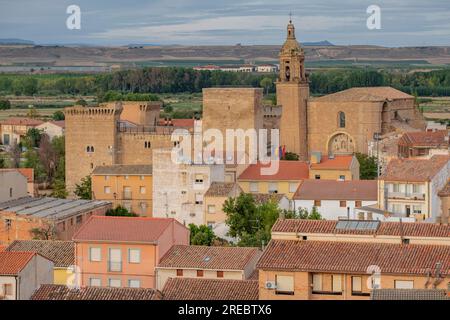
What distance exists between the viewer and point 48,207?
32969mm

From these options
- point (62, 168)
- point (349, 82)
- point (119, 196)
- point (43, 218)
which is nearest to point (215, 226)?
point (43, 218)

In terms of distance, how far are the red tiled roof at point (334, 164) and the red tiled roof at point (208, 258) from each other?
14.6 metres

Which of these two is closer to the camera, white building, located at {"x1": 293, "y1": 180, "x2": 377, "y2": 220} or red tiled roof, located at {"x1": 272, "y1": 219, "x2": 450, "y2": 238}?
red tiled roof, located at {"x1": 272, "y1": 219, "x2": 450, "y2": 238}

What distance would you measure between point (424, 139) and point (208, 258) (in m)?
20.1

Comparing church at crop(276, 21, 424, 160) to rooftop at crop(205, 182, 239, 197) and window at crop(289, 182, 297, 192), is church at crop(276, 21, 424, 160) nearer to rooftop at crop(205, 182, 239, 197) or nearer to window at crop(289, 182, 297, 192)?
window at crop(289, 182, 297, 192)

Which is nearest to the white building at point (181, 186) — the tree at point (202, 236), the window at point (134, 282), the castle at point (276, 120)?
the tree at point (202, 236)

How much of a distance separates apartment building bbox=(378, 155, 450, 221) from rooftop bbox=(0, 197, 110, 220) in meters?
7.59

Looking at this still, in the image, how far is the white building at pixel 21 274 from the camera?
1944cm

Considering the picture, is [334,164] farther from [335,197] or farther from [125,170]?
[125,170]

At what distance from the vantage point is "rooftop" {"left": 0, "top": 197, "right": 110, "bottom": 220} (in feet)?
103

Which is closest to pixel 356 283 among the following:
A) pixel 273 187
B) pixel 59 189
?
pixel 273 187

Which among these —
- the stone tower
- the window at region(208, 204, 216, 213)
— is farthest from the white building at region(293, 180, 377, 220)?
the stone tower

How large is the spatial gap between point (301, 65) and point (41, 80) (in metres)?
85.7
